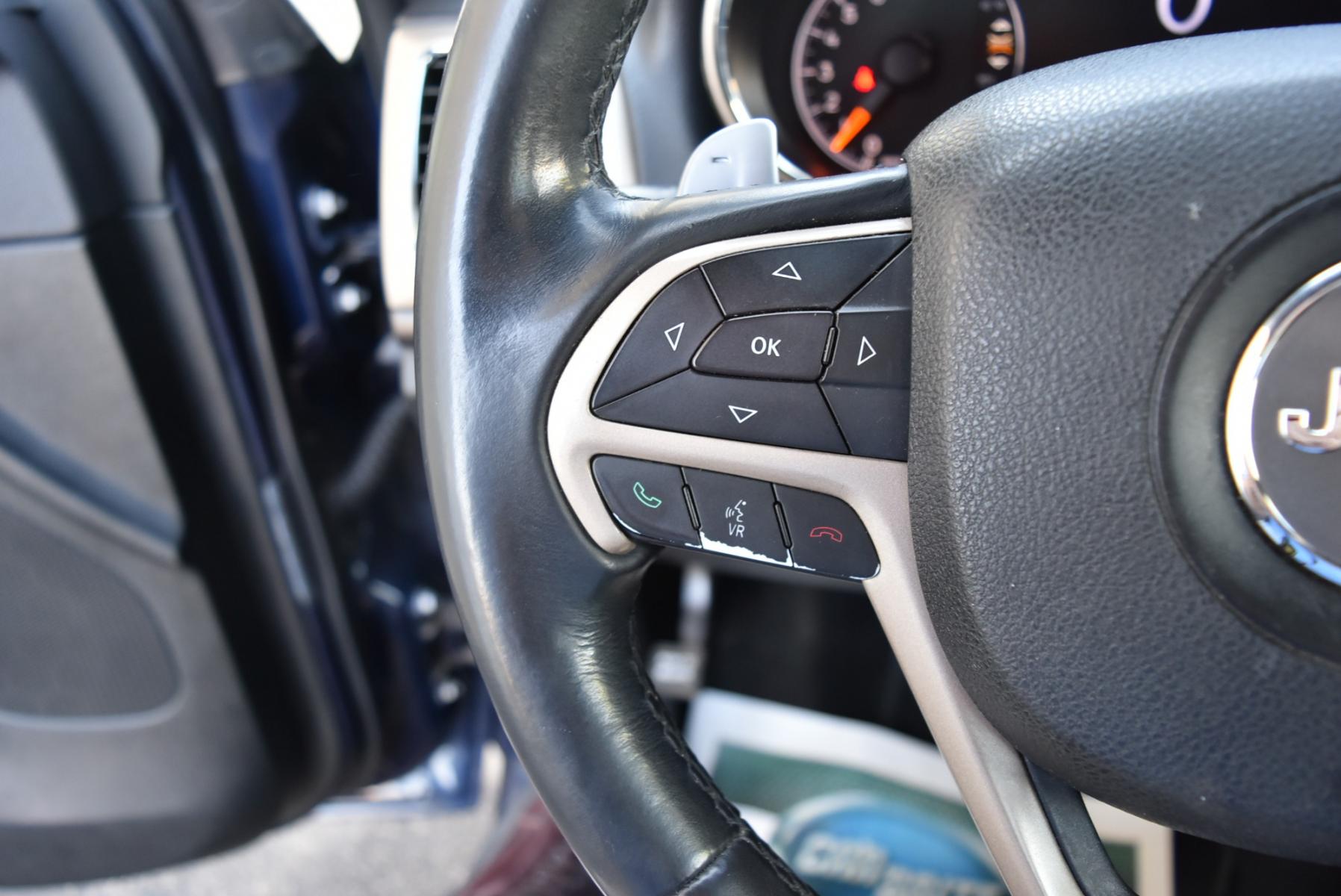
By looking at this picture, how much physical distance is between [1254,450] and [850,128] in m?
0.63

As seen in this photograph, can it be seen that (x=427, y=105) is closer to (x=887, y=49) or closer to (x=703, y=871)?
(x=887, y=49)

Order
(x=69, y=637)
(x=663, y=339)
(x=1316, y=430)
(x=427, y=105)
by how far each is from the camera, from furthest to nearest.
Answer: (x=69, y=637) → (x=427, y=105) → (x=663, y=339) → (x=1316, y=430)

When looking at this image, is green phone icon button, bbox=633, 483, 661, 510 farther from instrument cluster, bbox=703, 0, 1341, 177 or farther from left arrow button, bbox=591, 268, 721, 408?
instrument cluster, bbox=703, 0, 1341, 177

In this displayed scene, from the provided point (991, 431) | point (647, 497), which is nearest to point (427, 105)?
point (647, 497)

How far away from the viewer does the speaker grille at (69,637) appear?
1004 mm

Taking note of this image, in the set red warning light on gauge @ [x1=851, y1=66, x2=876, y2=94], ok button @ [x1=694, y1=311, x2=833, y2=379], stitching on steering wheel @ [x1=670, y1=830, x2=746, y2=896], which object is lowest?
stitching on steering wheel @ [x1=670, y1=830, x2=746, y2=896]

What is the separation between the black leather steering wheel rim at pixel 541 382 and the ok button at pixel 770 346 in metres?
0.04

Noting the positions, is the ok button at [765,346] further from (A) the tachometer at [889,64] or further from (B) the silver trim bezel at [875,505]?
(A) the tachometer at [889,64]

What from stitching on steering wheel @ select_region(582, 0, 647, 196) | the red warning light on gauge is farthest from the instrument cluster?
stitching on steering wheel @ select_region(582, 0, 647, 196)

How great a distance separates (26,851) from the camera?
1.16 meters

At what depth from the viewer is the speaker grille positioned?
1004 millimetres

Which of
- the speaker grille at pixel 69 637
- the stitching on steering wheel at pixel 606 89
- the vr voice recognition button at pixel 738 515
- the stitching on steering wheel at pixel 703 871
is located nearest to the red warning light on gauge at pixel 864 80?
the stitching on steering wheel at pixel 606 89

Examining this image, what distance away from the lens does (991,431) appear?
453 mm

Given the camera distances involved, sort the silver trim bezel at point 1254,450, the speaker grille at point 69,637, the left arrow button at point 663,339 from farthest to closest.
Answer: the speaker grille at point 69,637, the left arrow button at point 663,339, the silver trim bezel at point 1254,450
